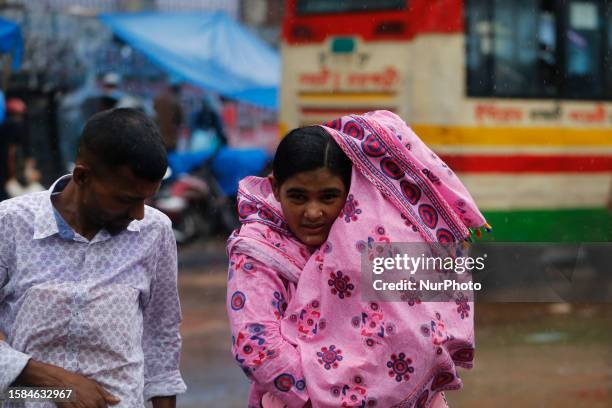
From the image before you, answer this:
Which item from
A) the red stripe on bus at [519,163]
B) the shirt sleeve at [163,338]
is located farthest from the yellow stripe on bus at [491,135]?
the shirt sleeve at [163,338]

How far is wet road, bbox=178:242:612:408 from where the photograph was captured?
19.3 ft

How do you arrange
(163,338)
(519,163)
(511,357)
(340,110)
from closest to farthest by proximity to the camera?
1. (163,338)
2. (511,357)
3. (519,163)
4. (340,110)

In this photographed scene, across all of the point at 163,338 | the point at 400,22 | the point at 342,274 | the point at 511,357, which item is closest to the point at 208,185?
the point at 400,22

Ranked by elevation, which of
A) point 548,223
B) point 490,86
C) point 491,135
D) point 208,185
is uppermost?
point 490,86

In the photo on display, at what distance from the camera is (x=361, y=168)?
2260 millimetres

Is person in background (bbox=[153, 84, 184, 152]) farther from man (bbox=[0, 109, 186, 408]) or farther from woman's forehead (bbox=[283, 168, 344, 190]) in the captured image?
woman's forehead (bbox=[283, 168, 344, 190])

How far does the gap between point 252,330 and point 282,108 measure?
741 centimetres

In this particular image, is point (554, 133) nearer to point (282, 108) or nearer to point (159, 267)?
point (282, 108)

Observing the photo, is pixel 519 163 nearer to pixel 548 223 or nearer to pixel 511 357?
pixel 548 223

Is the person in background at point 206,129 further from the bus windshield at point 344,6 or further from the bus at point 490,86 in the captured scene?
the bus windshield at point 344,6

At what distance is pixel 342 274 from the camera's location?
86.0 inches

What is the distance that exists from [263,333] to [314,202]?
0.32 m

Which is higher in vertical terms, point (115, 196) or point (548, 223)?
point (115, 196)

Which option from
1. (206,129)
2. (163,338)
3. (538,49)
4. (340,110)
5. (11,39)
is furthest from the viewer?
(206,129)
